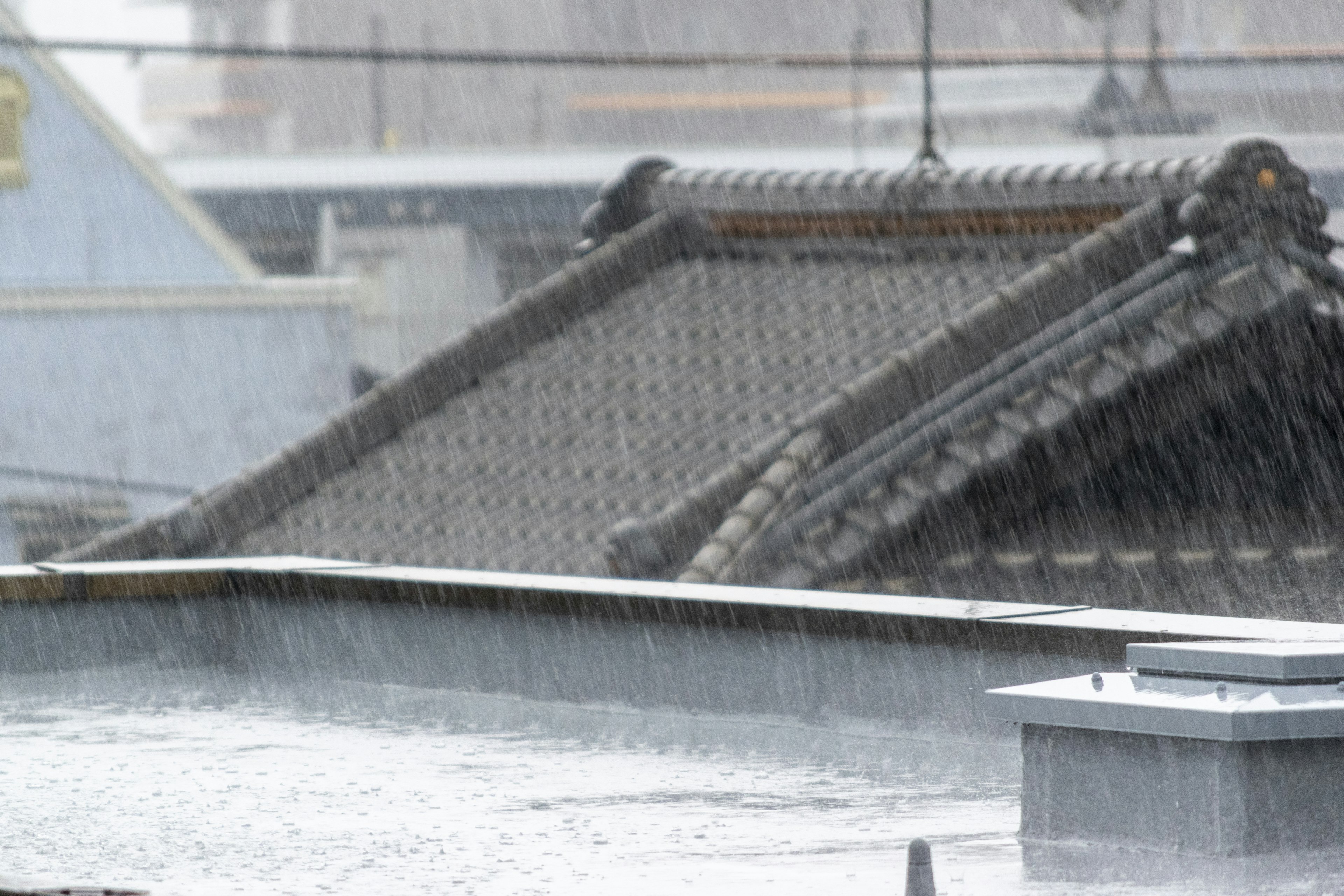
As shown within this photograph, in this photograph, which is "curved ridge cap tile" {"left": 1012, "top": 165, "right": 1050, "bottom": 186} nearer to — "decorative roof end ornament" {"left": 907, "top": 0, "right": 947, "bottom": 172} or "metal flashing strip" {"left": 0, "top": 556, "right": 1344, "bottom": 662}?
"decorative roof end ornament" {"left": 907, "top": 0, "right": 947, "bottom": 172}

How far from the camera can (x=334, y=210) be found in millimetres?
27344

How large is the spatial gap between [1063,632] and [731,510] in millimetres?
4839

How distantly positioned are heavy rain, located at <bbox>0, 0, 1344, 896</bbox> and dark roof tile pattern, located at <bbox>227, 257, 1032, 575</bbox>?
4 centimetres

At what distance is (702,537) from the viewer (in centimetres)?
938

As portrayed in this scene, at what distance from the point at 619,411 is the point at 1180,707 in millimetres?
8408

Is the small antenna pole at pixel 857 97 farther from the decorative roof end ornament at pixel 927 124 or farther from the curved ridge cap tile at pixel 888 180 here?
the curved ridge cap tile at pixel 888 180

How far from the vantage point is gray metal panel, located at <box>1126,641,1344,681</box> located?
3.38m

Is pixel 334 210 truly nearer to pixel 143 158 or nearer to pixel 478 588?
pixel 143 158

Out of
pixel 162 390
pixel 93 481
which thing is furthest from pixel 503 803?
pixel 162 390

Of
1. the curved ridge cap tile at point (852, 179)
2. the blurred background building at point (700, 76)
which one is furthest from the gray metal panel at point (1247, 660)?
the blurred background building at point (700, 76)

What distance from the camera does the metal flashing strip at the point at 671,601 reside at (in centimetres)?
462

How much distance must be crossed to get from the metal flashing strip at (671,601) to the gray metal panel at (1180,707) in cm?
81

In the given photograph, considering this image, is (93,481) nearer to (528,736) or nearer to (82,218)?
(82,218)

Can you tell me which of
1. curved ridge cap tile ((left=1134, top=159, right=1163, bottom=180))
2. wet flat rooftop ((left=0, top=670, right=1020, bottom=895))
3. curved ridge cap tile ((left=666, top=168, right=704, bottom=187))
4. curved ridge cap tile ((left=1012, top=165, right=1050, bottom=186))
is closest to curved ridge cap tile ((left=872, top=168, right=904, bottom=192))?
curved ridge cap tile ((left=1012, top=165, right=1050, bottom=186))
